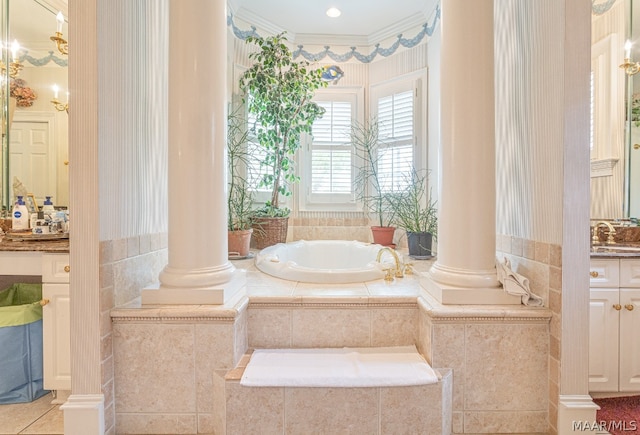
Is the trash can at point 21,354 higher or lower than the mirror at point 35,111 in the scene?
lower

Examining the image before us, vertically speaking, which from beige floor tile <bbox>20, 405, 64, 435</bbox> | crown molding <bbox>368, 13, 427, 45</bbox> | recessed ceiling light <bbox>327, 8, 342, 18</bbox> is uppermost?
recessed ceiling light <bbox>327, 8, 342, 18</bbox>

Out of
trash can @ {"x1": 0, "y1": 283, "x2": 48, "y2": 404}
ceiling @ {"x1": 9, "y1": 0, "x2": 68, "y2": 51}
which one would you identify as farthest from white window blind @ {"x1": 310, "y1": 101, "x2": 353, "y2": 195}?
trash can @ {"x1": 0, "y1": 283, "x2": 48, "y2": 404}

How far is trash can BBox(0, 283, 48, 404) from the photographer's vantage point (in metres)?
1.76

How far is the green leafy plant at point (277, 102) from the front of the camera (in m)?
3.02

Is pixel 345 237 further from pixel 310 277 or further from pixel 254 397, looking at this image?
pixel 254 397

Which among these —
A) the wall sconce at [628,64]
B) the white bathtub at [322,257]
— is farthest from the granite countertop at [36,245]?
the wall sconce at [628,64]

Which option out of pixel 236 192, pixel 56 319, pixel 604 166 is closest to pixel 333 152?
pixel 236 192

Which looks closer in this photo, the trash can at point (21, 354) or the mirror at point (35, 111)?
the trash can at point (21, 354)

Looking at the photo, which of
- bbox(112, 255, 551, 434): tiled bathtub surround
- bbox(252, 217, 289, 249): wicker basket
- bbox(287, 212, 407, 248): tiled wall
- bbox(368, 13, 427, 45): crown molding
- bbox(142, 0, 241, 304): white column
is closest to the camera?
bbox(112, 255, 551, 434): tiled bathtub surround

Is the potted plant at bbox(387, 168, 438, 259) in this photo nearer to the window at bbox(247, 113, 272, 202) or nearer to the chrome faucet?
the chrome faucet

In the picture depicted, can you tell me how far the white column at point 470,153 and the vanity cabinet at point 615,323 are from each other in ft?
1.99

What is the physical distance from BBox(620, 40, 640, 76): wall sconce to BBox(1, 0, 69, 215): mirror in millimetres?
3822

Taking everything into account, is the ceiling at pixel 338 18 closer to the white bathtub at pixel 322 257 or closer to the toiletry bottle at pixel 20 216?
the white bathtub at pixel 322 257

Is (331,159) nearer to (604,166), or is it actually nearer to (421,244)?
(421,244)
